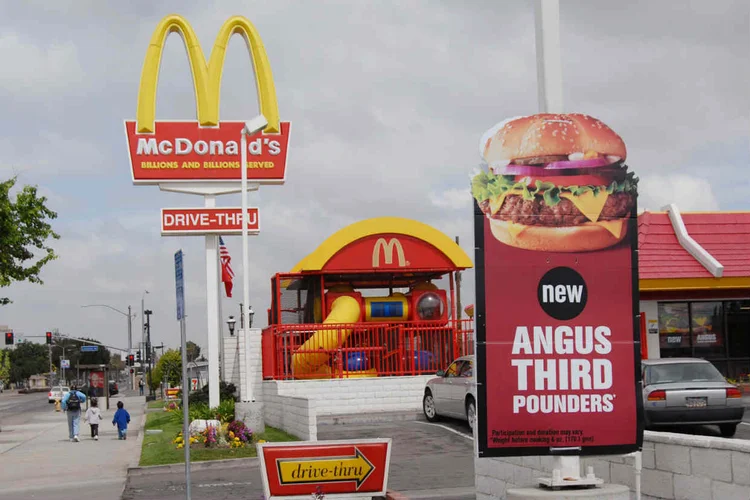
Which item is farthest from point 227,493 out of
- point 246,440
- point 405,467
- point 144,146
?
point 144,146

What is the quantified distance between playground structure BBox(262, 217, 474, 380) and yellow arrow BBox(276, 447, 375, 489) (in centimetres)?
1451

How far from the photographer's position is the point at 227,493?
14.5 m

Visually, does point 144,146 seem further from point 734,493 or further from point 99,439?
point 734,493

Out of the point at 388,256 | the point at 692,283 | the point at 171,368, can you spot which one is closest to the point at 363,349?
the point at 388,256

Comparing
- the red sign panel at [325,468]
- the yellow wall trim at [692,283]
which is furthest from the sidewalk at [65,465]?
the yellow wall trim at [692,283]

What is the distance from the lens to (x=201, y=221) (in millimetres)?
25188

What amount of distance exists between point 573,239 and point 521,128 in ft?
3.32

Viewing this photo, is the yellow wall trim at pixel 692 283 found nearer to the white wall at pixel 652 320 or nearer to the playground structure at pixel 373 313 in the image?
the white wall at pixel 652 320

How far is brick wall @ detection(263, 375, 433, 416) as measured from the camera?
81.1 feet

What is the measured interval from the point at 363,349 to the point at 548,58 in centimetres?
1821

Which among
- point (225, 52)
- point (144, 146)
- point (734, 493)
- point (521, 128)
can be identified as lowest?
point (734, 493)

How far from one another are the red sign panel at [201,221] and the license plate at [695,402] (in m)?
13.0

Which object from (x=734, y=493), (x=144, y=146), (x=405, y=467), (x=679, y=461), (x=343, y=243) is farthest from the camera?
(x=343, y=243)

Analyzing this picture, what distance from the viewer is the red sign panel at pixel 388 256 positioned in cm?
2731
